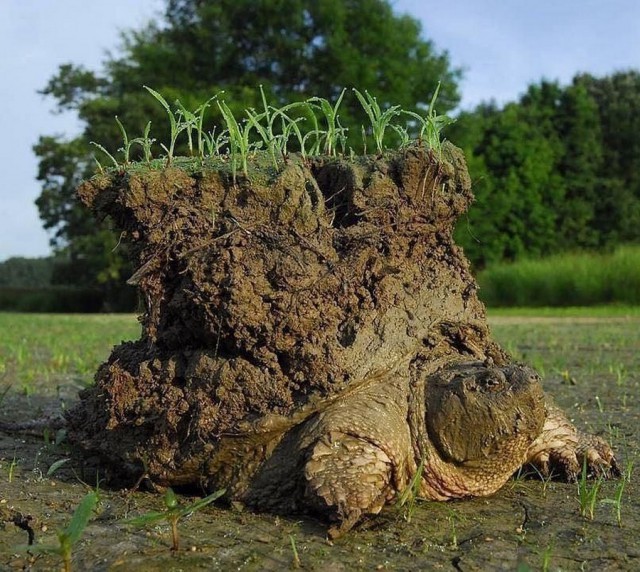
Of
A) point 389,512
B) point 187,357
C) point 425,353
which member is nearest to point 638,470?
point 425,353

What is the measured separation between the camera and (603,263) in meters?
19.0

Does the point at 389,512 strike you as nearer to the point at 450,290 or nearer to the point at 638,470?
the point at 450,290

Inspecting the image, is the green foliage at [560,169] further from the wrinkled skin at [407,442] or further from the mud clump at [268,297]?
the wrinkled skin at [407,442]

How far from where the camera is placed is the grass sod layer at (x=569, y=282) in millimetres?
18094

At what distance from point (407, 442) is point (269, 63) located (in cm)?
2716

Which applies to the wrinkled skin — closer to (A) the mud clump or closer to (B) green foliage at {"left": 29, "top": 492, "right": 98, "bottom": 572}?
(A) the mud clump

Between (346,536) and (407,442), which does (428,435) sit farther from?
(346,536)

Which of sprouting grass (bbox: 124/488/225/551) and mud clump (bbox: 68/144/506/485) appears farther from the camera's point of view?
mud clump (bbox: 68/144/506/485)

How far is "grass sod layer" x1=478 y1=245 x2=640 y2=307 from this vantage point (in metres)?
18.1

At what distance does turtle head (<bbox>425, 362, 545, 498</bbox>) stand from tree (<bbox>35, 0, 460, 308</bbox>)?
988 inches

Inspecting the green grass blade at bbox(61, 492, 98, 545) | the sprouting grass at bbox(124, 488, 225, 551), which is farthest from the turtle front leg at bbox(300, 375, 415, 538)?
the green grass blade at bbox(61, 492, 98, 545)

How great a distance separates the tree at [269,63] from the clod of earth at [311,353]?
24717 mm

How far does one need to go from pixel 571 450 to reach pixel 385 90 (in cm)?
2597

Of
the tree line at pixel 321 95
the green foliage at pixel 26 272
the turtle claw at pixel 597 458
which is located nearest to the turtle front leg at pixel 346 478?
the turtle claw at pixel 597 458
